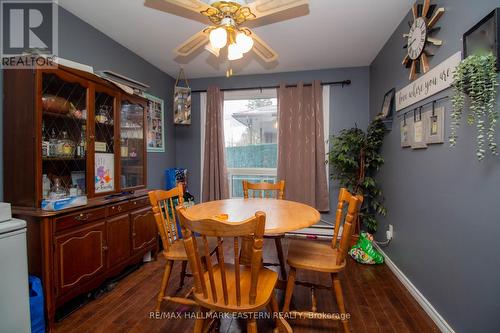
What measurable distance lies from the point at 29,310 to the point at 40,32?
A: 209 centimetres

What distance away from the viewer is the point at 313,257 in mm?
1635

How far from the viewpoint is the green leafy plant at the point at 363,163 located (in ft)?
9.45

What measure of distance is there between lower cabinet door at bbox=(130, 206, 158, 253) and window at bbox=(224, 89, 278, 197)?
60.6 inches

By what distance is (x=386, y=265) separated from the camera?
260 centimetres

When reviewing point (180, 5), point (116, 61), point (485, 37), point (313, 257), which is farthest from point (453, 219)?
point (116, 61)

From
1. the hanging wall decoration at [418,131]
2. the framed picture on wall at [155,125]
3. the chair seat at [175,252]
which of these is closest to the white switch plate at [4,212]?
the chair seat at [175,252]

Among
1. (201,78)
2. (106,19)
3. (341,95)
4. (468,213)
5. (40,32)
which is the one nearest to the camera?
(468,213)

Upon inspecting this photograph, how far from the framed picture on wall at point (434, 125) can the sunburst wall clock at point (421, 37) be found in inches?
13.9

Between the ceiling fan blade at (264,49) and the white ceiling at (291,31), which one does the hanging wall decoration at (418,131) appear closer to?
the white ceiling at (291,31)

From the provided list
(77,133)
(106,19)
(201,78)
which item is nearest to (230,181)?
(201,78)

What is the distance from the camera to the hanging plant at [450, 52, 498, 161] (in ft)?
3.80

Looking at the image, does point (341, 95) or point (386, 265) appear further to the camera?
point (341, 95)

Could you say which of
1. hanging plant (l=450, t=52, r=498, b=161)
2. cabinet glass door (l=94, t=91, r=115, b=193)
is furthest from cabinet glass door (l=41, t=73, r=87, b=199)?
hanging plant (l=450, t=52, r=498, b=161)

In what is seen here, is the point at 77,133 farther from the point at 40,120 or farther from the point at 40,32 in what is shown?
the point at 40,32
